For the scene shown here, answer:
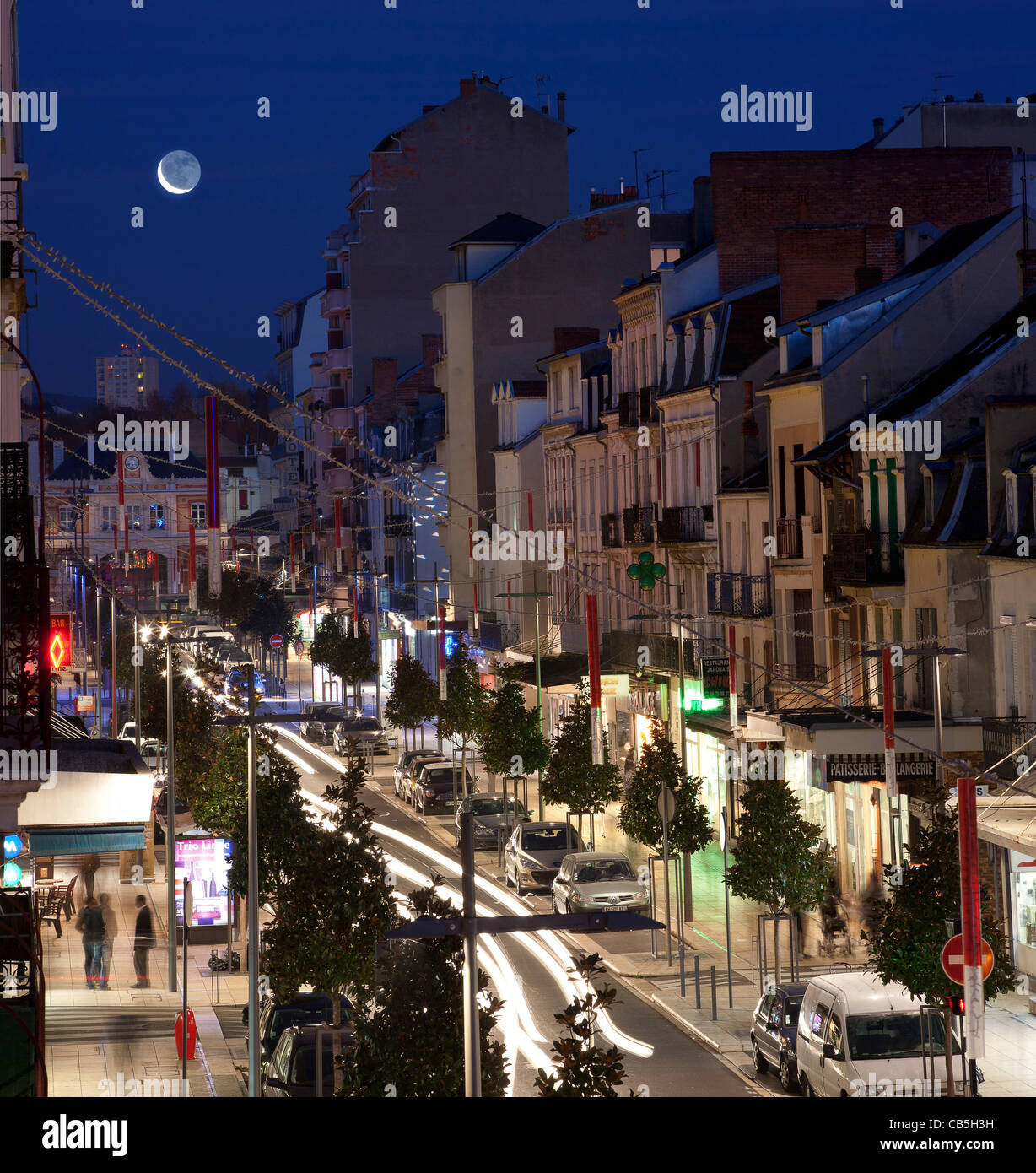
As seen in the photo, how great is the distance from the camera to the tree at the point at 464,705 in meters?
55.2

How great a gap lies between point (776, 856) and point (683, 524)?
1964cm

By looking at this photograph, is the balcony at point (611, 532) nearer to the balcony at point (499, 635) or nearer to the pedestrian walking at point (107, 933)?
the balcony at point (499, 635)

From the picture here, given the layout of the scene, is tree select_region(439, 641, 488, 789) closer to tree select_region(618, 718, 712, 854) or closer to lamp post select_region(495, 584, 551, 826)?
lamp post select_region(495, 584, 551, 826)

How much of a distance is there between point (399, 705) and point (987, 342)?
3068 cm

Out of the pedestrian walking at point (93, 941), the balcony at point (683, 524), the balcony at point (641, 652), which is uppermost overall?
the balcony at point (683, 524)

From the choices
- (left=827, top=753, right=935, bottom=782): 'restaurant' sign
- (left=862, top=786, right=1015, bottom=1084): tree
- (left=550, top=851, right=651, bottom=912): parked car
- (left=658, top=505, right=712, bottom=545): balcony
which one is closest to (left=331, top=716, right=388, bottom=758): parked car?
(left=658, top=505, right=712, bottom=545): balcony

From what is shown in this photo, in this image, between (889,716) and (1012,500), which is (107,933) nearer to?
(889,716)

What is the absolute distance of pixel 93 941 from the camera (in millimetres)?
32594

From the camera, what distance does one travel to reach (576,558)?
60.2 metres

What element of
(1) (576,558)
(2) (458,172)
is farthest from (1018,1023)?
(2) (458,172)

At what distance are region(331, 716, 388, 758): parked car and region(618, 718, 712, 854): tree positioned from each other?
27024mm

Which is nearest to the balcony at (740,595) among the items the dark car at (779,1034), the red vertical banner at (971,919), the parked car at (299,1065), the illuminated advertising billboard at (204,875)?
the illuminated advertising billboard at (204,875)

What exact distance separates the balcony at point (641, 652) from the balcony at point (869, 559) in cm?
1107
